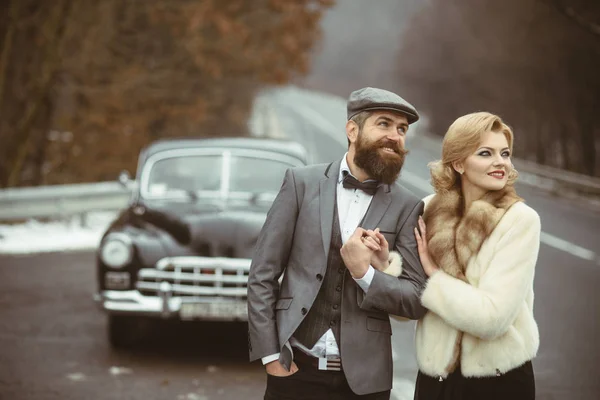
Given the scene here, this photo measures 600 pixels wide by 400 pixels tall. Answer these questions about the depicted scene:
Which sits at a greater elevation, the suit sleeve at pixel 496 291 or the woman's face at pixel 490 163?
the woman's face at pixel 490 163

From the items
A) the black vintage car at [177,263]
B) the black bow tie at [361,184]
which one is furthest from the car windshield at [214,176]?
the black bow tie at [361,184]

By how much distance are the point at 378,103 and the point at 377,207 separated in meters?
0.41

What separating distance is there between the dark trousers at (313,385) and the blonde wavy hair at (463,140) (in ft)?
2.87

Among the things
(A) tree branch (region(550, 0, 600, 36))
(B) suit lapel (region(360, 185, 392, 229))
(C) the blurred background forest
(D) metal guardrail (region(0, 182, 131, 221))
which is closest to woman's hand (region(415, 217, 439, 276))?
(B) suit lapel (region(360, 185, 392, 229))

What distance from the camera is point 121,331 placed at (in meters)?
8.04

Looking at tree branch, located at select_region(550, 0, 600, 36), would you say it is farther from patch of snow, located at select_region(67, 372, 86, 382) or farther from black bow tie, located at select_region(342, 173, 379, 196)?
black bow tie, located at select_region(342, 173, 379, 196)

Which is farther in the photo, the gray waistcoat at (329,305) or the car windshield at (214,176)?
the car windshield at (214,176)

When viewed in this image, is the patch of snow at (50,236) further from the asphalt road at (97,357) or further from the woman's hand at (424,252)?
the woman's hand at (424,252)

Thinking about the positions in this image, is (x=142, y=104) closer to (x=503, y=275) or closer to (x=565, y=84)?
(x=565, y=84)

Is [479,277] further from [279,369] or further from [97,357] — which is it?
[97,357]

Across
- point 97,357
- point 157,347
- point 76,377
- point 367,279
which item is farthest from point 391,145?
point 157,347

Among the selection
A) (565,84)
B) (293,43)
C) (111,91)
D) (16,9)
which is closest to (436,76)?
(565,84)

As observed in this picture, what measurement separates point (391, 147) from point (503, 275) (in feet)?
2.13

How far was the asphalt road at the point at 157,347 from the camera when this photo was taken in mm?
6840
